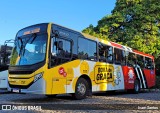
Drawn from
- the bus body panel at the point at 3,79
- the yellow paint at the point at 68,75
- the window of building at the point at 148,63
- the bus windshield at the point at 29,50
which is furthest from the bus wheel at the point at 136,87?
the bus windshield at the point at 29,50

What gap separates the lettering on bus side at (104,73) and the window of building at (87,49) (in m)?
0.63

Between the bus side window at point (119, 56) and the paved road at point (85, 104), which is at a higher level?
the bus side window at point (119, 56)

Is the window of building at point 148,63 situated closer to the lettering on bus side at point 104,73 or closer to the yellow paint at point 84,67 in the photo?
the lettering on bus side at point 104,73

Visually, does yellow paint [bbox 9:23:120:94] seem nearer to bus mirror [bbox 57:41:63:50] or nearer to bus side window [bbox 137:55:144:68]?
bus mirror [bbox 57:41:63:50]

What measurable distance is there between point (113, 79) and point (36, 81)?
5.97 metres

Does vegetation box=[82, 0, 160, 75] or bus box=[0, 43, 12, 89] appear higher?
vegetation box=[82, 0, 160, 75]

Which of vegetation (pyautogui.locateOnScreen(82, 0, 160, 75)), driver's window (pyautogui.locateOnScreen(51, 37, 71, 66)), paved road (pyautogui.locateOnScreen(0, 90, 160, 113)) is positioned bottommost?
paved road (pyautogui.locateOnScreen(0, 90, 160, 113))

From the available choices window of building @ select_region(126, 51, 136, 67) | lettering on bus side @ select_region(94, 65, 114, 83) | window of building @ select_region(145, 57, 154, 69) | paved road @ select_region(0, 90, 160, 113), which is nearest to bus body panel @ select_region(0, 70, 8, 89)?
paved road @ select_region(0, 90, 160, 113)

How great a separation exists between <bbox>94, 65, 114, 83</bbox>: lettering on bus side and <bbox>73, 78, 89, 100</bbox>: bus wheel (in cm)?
108

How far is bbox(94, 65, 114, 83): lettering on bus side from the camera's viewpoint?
49.9 feet

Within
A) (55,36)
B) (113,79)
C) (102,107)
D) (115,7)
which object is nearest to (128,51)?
(113,79)

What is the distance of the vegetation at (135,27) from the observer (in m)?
29.7

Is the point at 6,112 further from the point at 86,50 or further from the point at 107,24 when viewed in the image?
the point at 107,24

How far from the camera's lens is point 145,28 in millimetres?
30438
